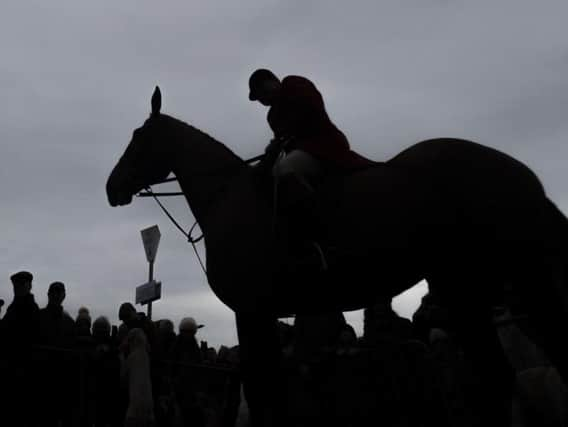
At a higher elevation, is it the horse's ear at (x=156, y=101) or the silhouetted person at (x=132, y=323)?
the horse's ear at (x=156, y=101)

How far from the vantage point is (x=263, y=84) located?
7168 mm

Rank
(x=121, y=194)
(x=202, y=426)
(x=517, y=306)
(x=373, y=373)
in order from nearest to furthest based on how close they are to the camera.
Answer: (x=517, y=306), (x=121, y=194), (x=373, y=373), (x=202, y=426)

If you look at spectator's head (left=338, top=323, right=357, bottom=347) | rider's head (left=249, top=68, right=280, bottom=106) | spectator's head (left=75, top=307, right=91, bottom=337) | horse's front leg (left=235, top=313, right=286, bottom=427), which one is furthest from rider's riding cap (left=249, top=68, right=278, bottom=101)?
spectator's head (left=75, top=307, right=91, bottom=337)

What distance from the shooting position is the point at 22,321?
9.82 metres

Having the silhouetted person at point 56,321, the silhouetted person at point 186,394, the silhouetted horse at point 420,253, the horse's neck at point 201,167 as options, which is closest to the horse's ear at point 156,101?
the horse's neck at point 201,167

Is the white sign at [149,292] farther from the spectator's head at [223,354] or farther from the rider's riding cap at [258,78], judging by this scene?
the rider's riding cap at [258,78]

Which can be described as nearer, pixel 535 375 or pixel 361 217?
pixel 361 217

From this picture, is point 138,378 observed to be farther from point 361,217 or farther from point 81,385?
point 361,217

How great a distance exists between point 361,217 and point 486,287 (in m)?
1.16

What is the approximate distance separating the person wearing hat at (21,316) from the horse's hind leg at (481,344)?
5651 mm

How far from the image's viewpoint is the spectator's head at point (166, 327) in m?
12.8

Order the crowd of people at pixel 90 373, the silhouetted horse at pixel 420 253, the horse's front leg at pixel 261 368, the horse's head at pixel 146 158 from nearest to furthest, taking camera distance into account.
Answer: the silhouetted horse at pixel 420 253, the horse's front leg at pixel 261 368, the horse's head at pixel 146 158, the crowd of people at pixel 90 373

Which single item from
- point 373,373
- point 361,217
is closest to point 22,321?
point 373,373

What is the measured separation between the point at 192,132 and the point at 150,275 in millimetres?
6620
